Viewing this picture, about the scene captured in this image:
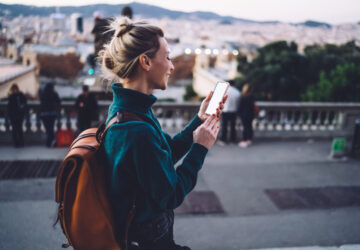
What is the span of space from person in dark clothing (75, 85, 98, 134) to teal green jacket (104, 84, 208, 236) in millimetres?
5976

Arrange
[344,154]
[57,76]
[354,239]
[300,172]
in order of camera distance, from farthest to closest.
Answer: [57,76]
[344,154]
[300,172]
[354,239]

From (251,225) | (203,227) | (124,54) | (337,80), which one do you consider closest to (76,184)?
(124,54)

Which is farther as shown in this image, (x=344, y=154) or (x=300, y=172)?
(x=344, y=154)

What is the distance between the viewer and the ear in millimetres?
1599

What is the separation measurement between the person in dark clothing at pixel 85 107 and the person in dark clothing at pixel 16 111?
4.04 feet

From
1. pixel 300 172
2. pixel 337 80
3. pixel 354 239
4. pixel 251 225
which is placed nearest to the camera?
pixel 354 239

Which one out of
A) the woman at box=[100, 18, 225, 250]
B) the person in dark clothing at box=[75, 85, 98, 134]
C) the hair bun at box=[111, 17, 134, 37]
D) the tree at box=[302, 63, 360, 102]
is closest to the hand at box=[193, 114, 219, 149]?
the woman at box=[100, 18, 225, 250]

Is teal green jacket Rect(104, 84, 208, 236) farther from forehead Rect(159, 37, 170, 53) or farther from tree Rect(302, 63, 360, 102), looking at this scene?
tree Rect(302, 63, 360, 102)

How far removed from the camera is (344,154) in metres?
7.20

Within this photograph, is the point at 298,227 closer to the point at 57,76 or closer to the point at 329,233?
the point at 329,233

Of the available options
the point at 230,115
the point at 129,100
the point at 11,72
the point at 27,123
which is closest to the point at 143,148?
the point at 129,100

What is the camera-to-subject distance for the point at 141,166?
144cm

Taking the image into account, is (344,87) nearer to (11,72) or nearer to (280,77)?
(280,77)

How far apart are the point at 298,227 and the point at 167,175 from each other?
135 inches
